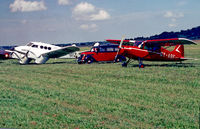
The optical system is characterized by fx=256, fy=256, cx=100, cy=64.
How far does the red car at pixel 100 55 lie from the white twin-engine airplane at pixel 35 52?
4.99ft

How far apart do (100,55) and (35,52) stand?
6.22 metres

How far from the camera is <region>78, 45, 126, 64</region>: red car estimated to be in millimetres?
23312

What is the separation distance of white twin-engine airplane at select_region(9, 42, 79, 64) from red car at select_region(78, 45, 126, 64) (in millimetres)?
1520

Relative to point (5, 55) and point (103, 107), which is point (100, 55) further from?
point (103, 107)

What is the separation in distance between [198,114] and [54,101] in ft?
13.1

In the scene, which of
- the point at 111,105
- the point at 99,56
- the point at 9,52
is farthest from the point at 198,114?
the point at 9,52

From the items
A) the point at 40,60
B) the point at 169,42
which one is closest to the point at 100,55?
the point at 40,60

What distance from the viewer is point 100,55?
23.5 meters

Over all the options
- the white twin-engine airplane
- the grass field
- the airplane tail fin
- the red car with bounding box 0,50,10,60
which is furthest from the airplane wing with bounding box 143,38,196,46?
the red car with bounding box 0,50,10,60

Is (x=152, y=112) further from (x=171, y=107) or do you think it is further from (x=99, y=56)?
(x=99, y=56)

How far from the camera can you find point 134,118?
581cm

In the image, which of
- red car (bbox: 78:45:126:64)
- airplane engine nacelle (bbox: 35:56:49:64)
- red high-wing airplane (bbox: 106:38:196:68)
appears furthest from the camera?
airplane engine nacelle (bbox: 35:56:49:64)

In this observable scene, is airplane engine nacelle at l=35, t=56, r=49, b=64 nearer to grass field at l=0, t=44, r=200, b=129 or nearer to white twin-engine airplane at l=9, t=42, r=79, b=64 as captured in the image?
white twin-engine airplane at l=9, t=42, r=79, b=64

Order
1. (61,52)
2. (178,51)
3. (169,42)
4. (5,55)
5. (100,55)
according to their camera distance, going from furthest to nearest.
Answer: (61,52)
(5,55)
(100,55)
(178,51)
(169,42)
